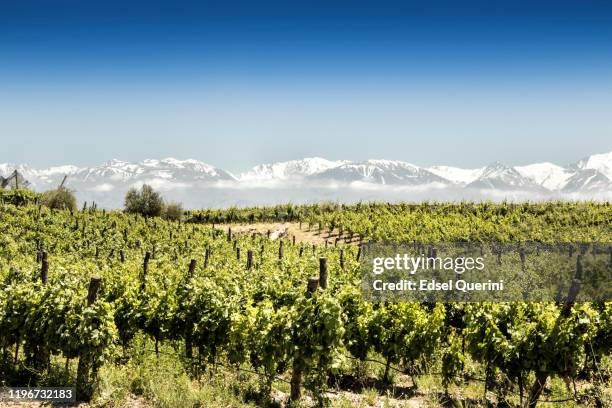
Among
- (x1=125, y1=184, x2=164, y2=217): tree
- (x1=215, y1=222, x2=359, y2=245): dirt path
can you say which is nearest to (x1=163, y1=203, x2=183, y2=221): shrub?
(x1=125, y1=184, x2=164, y2=217): tree

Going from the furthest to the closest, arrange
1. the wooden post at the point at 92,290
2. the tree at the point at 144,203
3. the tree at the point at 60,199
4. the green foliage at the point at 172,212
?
the green foliage at the point at 172,212
the tree at the point at 144,203
the tree at the point at 60,199
the wooden post at the point at 92,290

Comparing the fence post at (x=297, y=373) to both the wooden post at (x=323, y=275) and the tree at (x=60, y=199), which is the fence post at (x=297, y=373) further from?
the tree at (x=60, y=199)

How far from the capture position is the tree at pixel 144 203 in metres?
63.7

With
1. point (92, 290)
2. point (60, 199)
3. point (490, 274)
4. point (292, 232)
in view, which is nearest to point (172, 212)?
point (60, 199)

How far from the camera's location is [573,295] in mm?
9852

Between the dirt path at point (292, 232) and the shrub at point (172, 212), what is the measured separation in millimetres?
6643

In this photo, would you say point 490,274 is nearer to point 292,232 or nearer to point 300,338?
point 300,338

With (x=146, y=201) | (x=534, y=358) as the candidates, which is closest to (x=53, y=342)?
(x=534, y=358)

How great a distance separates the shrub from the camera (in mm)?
65438

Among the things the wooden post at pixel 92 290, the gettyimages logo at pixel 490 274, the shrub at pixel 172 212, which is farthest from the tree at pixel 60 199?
the wooden post at pixel 92 290

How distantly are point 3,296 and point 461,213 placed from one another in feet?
186

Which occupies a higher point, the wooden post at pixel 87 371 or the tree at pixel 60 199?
the tree at pixel 60 199

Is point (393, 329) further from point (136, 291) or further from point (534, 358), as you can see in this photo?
point (136, 291)

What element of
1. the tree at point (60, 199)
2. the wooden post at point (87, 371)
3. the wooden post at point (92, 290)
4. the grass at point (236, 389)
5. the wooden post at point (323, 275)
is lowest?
the grass at point (236, 389)
